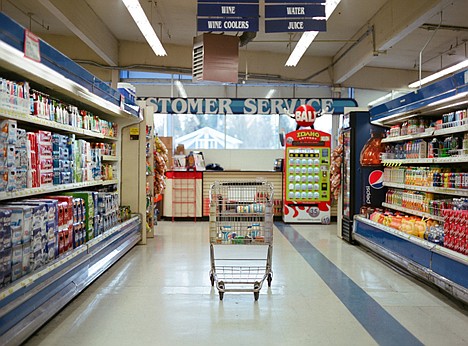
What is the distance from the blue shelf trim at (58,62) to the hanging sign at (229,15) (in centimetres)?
172

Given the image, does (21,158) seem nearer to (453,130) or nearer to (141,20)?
(453,130)

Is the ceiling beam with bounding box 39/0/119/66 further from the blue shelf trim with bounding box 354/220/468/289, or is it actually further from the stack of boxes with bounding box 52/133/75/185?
the blue shelf trim with bounding box 354/220/468/289

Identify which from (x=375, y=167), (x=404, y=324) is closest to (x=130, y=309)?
(x=404, y=324)

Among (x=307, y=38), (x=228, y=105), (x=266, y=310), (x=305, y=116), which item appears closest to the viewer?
(x=266, y=310)

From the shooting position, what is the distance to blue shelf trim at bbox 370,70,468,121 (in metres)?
4.55

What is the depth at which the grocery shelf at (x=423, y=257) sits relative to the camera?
4141mm

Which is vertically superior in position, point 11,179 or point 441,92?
point 441,92

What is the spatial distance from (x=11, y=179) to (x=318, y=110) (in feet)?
36.0

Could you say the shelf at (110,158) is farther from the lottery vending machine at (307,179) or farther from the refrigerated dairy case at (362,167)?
the lottery vending machine at (307,179)

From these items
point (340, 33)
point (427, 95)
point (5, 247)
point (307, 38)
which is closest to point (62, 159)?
point (5, 247)

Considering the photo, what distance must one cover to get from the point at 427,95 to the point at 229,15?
304 centimetres

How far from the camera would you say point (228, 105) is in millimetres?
13266

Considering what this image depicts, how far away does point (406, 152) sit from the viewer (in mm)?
6527

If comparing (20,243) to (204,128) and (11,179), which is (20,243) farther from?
(204,128)
